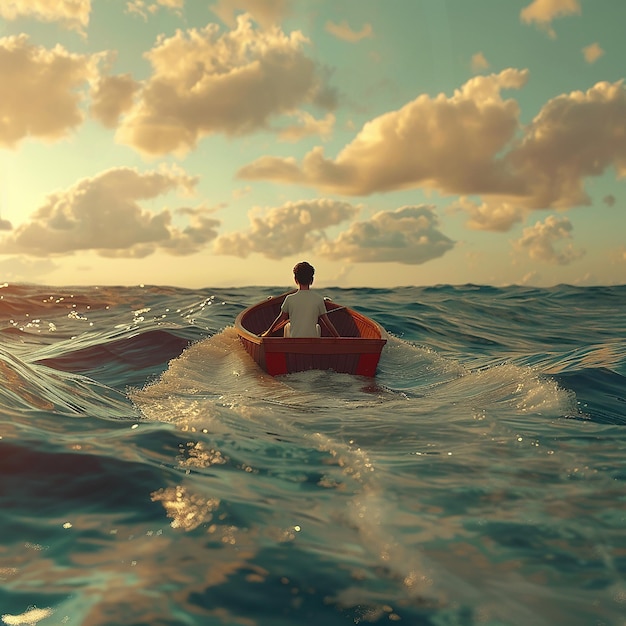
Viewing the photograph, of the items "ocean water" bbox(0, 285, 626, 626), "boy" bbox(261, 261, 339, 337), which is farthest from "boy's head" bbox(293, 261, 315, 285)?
"ocean water" bbox(0, 285, 626, 626)

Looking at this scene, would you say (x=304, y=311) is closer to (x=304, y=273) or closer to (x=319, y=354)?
(x=304, y=273)

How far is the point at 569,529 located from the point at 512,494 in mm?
595

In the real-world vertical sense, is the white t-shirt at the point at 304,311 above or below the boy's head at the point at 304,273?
below

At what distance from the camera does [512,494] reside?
4.39m

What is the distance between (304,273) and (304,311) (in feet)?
2.64

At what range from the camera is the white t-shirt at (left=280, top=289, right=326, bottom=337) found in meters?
11.7

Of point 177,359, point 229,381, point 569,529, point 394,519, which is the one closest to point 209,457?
point 394,519

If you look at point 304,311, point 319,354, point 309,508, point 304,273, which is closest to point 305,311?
point 304,311

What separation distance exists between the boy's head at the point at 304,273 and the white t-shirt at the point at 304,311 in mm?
267

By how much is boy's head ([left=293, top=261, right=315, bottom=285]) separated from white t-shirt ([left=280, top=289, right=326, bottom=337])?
0.88 feet

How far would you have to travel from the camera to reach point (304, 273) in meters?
12.0

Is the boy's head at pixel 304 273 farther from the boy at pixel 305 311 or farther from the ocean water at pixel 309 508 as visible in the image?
the ocean water at pixel 309 508

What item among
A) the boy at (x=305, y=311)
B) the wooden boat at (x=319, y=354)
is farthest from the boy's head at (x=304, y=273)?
the wooden boat at (x=319, y=354)

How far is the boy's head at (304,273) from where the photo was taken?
471 inches
